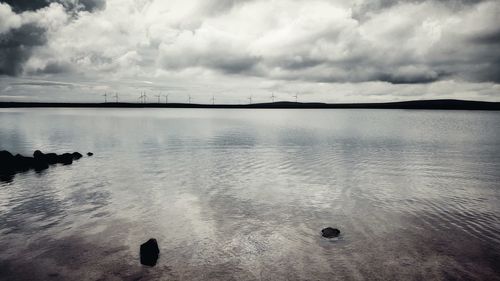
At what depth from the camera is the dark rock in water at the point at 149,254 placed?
1272cm

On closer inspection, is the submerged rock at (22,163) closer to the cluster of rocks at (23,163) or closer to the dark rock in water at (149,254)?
the cluster of rocks at (23,163)

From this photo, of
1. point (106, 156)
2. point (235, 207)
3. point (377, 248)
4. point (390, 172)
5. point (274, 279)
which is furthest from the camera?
point (106, 156)

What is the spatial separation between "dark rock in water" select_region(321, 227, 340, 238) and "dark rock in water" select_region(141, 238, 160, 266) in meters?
7.84

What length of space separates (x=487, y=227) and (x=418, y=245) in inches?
205

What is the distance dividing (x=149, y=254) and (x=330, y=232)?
8354mm

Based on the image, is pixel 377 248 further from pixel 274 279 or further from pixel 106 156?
pixel 106 156

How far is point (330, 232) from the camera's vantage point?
15.5 meters

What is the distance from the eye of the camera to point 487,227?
16719 mm

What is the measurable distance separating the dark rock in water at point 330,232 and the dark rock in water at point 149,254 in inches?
309

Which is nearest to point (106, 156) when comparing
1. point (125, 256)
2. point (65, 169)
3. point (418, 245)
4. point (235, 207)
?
point (65, 169)

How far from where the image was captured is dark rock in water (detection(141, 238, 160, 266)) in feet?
41.7

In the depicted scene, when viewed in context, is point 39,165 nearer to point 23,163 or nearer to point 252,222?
point 23,163

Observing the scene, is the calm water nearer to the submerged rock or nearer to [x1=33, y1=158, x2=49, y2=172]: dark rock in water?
[x1=33, y1=158, x2=49, y2=172]: dark rock in water

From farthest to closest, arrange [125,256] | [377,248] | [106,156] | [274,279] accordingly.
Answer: [106,156] < [377,248] < [125,256] < [274,279]
